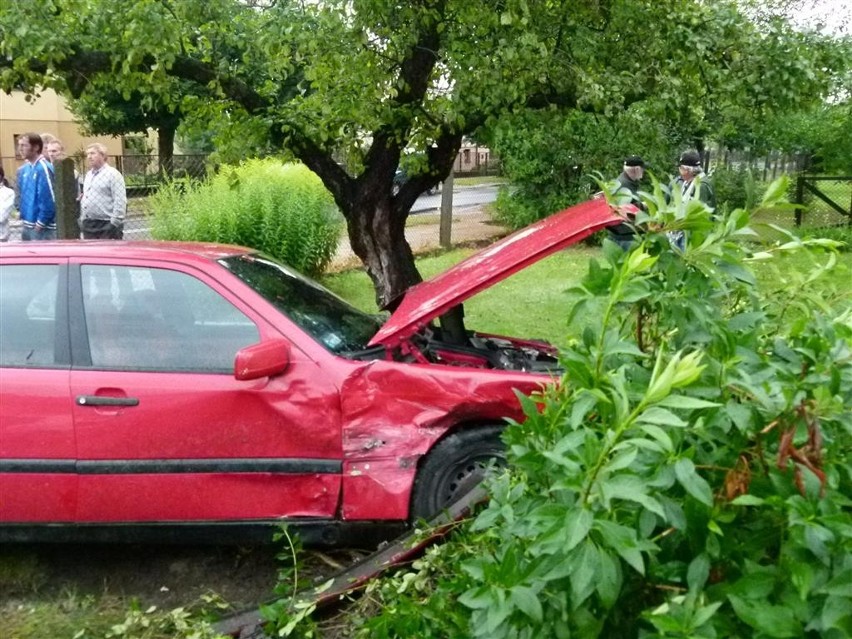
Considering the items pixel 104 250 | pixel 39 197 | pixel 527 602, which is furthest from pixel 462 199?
pixel 527 602

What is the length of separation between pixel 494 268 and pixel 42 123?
3738 centimetres

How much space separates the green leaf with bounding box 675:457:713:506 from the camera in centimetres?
164

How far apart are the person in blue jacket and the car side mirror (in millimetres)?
6566

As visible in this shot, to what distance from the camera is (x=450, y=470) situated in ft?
13.4

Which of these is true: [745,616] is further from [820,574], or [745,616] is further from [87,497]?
[87,497]

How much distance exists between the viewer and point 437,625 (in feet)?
8.01

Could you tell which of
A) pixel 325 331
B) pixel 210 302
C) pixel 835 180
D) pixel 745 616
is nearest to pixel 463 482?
pixel 325 331

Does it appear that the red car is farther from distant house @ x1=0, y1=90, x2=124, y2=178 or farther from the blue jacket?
distant house @ x1=0, y1=90, x2=124, y2=178

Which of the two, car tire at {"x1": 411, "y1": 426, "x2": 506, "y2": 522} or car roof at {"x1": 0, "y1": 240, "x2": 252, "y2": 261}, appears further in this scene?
car roof at {"x1": 0, "y1": 240, "x2": 252, "y2": 261}

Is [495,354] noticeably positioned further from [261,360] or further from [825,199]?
[825,199]

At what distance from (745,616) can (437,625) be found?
1020mm

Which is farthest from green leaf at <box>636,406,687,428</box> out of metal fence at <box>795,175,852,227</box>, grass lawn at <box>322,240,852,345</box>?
metal fence at <box>795,175,852,227</box>

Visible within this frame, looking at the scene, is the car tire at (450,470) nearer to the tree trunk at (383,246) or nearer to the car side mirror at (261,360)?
the car side mirror at (261,360)

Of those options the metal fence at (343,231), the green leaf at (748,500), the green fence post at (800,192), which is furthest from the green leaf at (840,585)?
the green fence post at (800,192)
